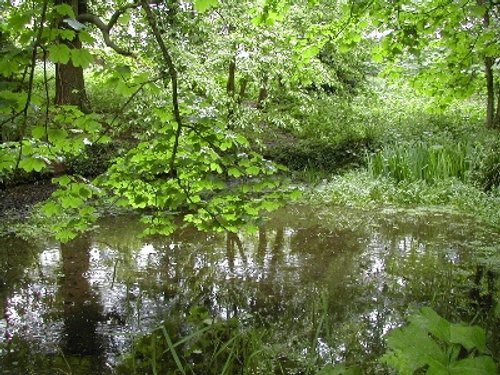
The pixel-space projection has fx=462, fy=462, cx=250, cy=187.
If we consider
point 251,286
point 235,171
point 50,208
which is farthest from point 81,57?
point 251,286

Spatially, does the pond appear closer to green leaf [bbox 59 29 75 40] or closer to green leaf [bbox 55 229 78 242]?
green leaf [bbox 55 229 78 242]

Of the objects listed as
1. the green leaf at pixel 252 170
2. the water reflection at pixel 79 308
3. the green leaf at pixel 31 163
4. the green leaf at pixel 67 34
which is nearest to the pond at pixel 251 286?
the water reflection at pixel 79 308

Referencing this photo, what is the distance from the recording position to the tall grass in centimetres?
718

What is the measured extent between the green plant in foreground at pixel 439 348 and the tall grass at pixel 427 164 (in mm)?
6367

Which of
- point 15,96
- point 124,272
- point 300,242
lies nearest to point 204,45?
point 300,242

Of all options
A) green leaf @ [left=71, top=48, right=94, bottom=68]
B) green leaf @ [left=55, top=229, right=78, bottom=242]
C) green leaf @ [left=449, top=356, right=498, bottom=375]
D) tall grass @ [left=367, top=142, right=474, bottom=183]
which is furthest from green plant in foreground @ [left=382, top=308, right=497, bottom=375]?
tall grass @ [left=367, top=142, right=474, bottom=183]

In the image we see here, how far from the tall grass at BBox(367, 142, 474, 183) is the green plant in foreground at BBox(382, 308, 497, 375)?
6367 millimetres

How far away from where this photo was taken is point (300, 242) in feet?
17.3

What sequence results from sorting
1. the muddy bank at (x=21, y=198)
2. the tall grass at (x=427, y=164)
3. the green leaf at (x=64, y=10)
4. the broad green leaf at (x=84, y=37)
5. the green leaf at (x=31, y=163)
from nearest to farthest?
the green leaf at (x=64, y=10) → the broad green leaf at (x=84, y=37) → the green leaf at (x=31, y=163) → the muddy bank at (x=21, y=198) → the tall grass at (x=427, y=164)

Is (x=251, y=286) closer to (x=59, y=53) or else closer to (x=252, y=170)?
(x=252, y=170)

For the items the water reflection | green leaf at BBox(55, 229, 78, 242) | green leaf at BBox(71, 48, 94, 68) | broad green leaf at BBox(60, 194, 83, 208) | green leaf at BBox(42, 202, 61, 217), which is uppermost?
green leaf at BBox(71, 48, 94, 68)

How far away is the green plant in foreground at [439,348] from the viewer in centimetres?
100

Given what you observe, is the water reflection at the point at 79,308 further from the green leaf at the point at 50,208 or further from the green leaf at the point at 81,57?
the green leaf at the point at 81,57

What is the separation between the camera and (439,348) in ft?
3.47
